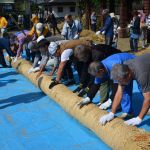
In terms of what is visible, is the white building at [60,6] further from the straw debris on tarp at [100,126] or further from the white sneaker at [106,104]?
the white sneaker at [106,104]

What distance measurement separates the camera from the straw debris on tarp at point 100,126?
156 inches

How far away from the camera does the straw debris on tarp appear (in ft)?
13.0

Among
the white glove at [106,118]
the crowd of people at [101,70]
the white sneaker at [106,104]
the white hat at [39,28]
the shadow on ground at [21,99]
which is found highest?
the white hat at [39,28]

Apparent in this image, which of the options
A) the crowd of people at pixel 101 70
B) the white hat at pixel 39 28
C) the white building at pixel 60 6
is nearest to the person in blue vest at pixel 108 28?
the crowd of people at pixel 101 70

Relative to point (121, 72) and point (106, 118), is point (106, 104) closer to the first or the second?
point (106, 118)

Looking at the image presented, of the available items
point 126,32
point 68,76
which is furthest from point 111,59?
point 126,32

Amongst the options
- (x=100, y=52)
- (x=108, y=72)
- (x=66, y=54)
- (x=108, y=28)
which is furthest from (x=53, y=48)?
(x=108, y=28)

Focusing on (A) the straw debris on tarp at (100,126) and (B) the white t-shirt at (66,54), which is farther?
(B) the white t-shirt at (66,54)

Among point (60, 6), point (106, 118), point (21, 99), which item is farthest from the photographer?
point (60, 6)

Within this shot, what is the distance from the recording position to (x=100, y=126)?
4.62 m

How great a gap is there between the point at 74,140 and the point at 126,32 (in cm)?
1308

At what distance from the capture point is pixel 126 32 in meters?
17.3

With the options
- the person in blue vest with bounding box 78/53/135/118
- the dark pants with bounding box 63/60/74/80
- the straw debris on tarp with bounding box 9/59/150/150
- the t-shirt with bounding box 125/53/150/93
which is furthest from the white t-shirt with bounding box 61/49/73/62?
the t-shirt with bounding box 125/53/150/93

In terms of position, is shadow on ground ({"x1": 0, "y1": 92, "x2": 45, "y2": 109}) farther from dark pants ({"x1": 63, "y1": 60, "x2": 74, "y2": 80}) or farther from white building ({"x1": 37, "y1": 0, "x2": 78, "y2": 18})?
white building ({"x1": 37, "y1": 0, "x2": 78, "y2": 18})
